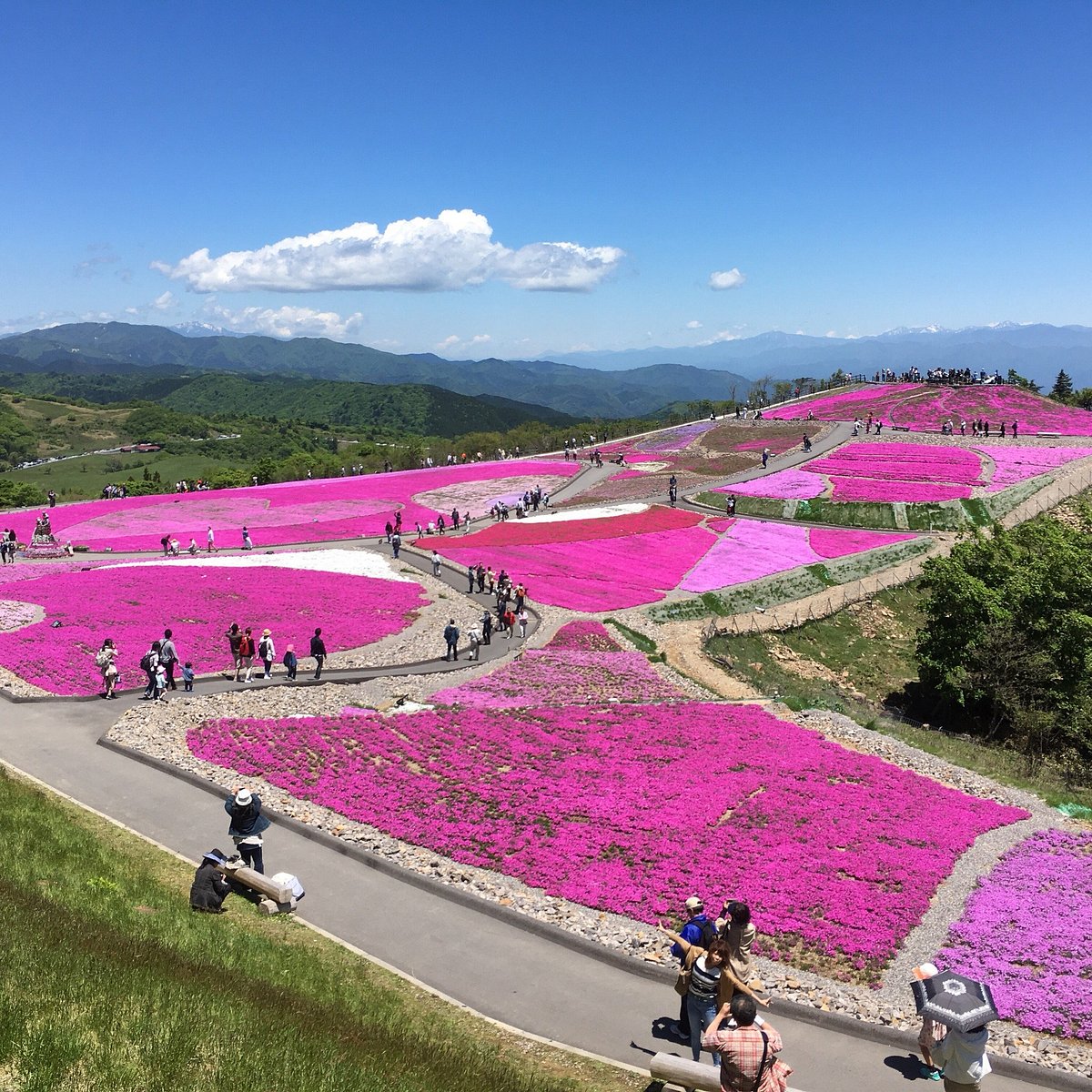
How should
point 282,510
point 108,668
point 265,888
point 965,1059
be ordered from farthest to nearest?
point 282,510 < point 108,668 < point 265,888 < point 965,1059

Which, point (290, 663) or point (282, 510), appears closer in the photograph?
point (290, 663)

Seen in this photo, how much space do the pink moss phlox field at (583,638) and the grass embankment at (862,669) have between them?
18.0ft

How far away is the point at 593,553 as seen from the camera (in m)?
60.8

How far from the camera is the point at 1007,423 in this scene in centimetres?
10669

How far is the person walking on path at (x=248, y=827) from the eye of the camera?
56.0ft

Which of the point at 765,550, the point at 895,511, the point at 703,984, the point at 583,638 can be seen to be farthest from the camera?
the point at 895,511

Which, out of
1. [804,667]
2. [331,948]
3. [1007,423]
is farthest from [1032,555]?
[1007,423]

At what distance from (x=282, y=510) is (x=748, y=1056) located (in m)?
71.4

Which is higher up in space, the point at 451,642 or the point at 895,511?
the point at 895,511

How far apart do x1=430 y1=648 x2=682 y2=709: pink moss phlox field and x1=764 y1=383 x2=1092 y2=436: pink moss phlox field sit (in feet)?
263

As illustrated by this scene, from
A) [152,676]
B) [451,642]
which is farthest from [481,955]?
[451,642]

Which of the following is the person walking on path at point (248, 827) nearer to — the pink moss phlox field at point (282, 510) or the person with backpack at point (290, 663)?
the person with backpack at point (290, 663)

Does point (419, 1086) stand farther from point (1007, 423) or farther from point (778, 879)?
point (1007, 423)

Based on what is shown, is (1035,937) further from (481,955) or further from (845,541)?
(845,541)
